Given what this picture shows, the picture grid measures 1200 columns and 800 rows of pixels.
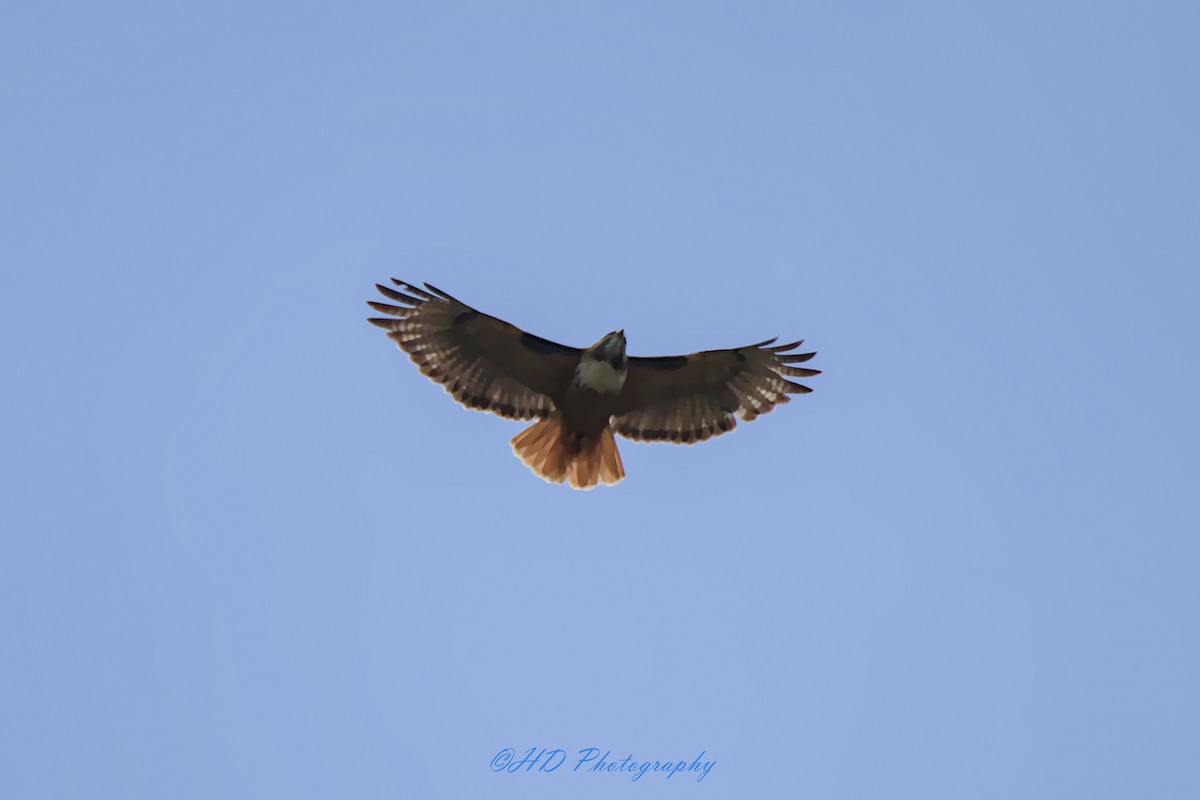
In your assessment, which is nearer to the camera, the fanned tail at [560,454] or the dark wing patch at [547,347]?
the dark wing patch at [547,347]

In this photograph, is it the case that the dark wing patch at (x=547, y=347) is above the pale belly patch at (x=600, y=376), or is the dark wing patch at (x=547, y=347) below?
above

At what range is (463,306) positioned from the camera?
52.9ft

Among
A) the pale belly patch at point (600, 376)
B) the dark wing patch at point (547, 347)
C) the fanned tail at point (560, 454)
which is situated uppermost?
the dark wing patch at point (547, 347)

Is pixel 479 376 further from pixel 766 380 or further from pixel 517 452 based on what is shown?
pixel 766 380

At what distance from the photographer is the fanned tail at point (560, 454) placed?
16.7 metres

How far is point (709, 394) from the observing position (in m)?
17.1

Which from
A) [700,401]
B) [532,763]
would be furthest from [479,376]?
[532,763]

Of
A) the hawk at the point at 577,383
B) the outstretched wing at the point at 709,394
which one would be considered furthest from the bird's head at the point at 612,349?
the outstretched wing at the point at 709,394

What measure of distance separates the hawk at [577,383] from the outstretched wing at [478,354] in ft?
0.04

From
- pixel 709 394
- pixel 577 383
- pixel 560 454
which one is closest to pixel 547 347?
pixel 577 383

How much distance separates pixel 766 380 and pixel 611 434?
1868 millimetres

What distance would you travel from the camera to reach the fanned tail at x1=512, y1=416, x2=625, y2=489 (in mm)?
16656

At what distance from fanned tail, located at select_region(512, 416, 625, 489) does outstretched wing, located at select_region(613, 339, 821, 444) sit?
53 cm

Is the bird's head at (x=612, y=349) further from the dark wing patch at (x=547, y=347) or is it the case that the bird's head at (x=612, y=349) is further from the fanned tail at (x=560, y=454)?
the fanned tail at (x=560, y=454)
